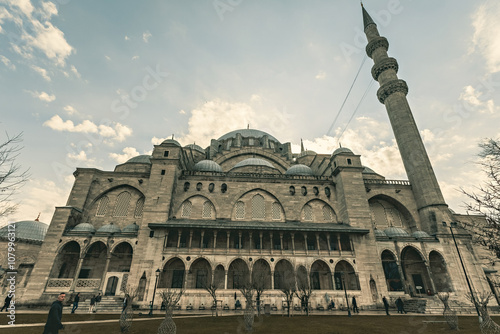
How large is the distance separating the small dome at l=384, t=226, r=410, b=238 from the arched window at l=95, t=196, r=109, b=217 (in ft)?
108

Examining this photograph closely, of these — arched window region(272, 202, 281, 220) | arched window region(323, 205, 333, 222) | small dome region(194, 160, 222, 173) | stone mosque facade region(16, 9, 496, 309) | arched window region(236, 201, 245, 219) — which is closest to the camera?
stone mosque facade region(16, 9, 496, 309)

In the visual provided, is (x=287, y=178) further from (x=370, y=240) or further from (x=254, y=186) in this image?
(x=370, y=240)

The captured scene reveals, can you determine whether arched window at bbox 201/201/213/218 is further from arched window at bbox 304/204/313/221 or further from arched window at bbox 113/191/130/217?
arched window at bbox 304/204/313/221

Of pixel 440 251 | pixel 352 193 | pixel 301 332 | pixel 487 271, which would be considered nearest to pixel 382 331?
pixel 301 332

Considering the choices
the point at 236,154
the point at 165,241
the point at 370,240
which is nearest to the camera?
the point at 165,241

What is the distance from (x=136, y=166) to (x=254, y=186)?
1686 centimetres

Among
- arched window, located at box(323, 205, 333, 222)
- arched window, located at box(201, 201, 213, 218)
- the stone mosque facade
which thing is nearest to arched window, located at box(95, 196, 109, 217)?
the stone mosque facade

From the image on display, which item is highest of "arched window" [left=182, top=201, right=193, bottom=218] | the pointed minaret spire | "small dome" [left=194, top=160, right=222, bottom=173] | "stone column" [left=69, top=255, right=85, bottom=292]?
the pointed minaret spire

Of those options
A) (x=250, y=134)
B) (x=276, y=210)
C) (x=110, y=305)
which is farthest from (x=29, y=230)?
(x=250, y=134)

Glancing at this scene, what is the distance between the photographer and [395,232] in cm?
A: 2753

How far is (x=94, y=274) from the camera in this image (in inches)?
966

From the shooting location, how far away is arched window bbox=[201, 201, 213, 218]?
2725 centimetres

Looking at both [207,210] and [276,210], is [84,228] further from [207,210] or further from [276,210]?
[276,210]

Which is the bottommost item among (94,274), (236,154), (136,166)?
(94,274)
